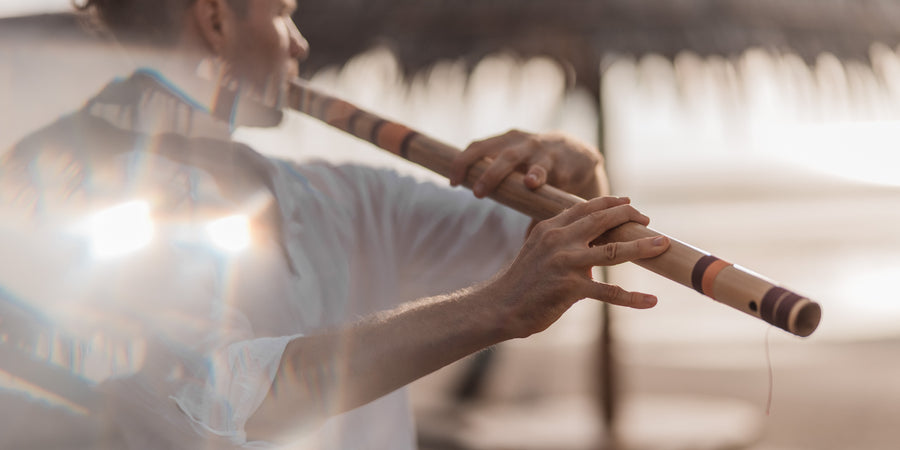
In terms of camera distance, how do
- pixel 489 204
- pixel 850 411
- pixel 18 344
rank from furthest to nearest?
pixel 850 411 < pixel 489 204 < pixel 18 344

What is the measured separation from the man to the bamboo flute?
0.15 ft

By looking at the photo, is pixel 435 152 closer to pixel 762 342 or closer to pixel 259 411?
pixel 259 411

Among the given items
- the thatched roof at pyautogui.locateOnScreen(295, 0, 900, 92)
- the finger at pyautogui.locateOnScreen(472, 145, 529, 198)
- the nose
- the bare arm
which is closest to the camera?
the bare arm

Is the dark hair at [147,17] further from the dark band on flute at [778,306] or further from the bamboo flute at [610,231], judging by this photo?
the dark band on flute at [778,306]

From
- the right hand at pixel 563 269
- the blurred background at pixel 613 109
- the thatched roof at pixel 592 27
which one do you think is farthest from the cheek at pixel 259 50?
the thatched roof at pixel 592 27

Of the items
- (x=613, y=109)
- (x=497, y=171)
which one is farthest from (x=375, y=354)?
(x=613, y=109)

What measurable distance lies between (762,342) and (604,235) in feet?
24.4

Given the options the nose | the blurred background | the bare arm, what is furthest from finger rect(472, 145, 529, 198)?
the nose

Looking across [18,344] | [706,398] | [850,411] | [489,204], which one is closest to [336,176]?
[489,204]

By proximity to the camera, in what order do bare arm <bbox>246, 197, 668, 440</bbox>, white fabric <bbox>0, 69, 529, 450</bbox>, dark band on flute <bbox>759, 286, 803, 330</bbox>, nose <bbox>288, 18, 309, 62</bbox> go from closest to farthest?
dark band on flute <bbox>759, 286, 803, 330</bbox> → bare arm <bbox>246, 197, 668, 440</bbox> → white fabric <bbox>0, 69, 529, 450</bbox> → nose <bbox>288, 18, 309, 62</bbox>

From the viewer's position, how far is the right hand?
105cm

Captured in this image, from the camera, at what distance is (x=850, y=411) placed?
5.24 m

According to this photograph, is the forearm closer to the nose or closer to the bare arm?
the bare arm

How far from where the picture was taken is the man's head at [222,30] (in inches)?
67.0
